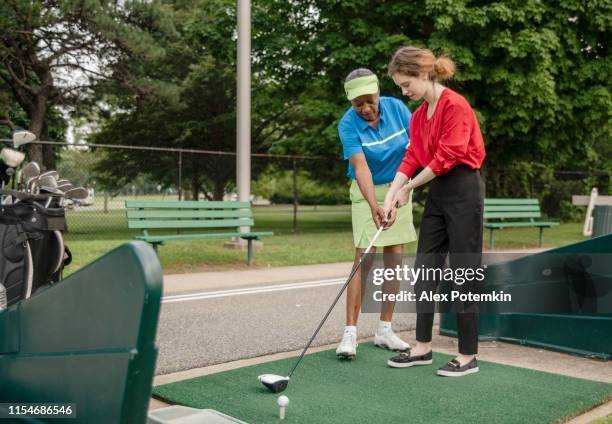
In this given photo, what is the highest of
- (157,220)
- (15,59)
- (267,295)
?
(15,59)

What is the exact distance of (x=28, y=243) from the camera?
3729 millimetres

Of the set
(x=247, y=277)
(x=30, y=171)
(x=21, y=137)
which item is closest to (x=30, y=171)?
(x=30, y=171)

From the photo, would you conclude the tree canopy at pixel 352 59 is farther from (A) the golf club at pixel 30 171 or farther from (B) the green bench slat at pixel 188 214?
(A) the golf club at pixel 30 171

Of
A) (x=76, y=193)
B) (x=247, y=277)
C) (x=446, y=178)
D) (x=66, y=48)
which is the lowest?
(x=247, y=277)

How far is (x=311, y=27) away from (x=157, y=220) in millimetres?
12266

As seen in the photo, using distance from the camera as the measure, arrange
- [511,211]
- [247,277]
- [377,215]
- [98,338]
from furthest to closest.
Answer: [511,211], [247,277], [377,215], [98,338]

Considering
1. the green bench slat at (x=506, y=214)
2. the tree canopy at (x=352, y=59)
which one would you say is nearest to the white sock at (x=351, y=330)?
the green bench slat at (x=506, y=214)

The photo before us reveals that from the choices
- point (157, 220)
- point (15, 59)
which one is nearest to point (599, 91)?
point (157, 220)

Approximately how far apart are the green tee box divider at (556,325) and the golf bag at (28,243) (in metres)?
2.89

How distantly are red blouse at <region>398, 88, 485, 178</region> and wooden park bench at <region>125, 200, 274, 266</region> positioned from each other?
503 centimetres

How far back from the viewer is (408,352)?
444 centimetres

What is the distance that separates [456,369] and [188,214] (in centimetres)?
630

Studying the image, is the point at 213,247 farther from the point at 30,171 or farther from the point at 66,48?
Result: the point at 66,48

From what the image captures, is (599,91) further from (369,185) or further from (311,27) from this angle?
(369,185)
